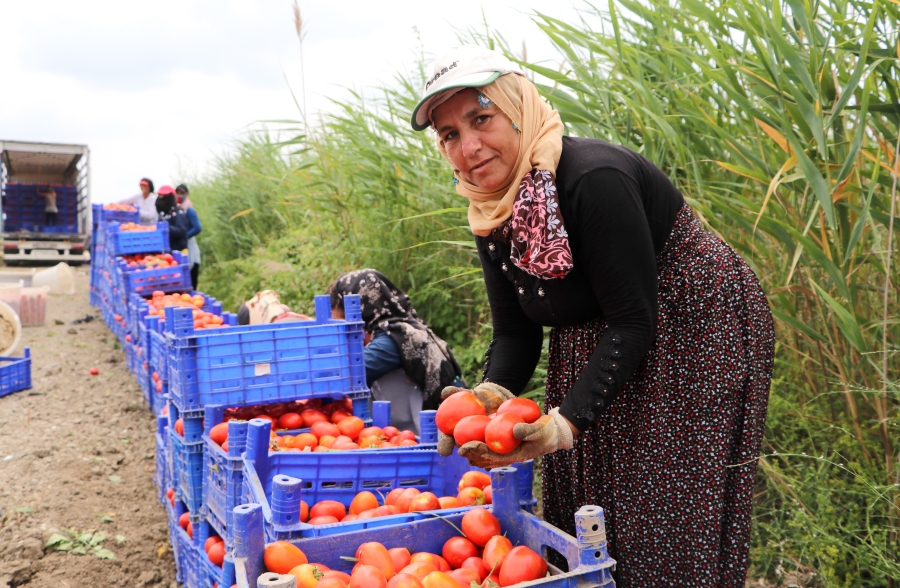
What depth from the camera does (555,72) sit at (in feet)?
9.84

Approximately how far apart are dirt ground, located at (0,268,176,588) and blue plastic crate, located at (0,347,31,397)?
91 mm

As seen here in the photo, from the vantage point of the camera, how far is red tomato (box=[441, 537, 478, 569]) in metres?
1.78

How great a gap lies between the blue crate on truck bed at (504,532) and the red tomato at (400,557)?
0.17 ft

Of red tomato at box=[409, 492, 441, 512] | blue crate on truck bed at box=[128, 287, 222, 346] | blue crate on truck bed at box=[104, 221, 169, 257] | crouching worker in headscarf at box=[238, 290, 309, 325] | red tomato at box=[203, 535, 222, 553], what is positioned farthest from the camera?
blue crate on truck bed at box=[104, 221, 169, 257]

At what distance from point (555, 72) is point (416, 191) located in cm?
191

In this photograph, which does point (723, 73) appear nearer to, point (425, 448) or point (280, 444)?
point (425, 448)

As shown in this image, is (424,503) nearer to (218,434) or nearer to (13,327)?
(218,434)

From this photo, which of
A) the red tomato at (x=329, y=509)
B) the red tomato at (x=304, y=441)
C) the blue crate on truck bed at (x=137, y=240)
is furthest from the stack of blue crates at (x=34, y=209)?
the red tomato at (x=329, y=509)

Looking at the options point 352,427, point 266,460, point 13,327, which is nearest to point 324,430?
point 352,427

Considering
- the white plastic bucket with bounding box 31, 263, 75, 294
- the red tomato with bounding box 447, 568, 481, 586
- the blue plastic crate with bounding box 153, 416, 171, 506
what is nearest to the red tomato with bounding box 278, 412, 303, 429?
the blue plastic crate with bounding box 153, 416, 171, 506

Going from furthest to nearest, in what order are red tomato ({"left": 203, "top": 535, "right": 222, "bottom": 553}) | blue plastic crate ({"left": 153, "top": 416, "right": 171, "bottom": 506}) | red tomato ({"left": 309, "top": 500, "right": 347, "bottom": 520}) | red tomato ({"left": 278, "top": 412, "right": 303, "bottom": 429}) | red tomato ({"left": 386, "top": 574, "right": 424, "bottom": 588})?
blue plastic crate ({"left": 153, "top": 416, "right": 171, "bottom": 506})
red tomato ({"left": 278, "top": 412, "right": 303, "bottom": 429})
red tomato ({"left": 203, "top": 535, "right": 222, "bottom": 553})
red tomato ({"left": 309, "top": 500, "right": 347, "bottom": 520})
red tomato ({"left": 386, "top": 574, "right": 424, "bottom": 588})

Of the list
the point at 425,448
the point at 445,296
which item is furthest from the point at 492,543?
the point at 445,296

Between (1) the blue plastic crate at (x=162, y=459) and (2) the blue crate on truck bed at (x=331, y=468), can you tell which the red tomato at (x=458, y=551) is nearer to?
(2) the blue crate on truck bed at (x=331, y=468)

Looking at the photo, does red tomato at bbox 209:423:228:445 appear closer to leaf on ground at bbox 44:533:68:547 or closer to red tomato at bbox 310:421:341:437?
red tomato at bbox 310:421:341:437
